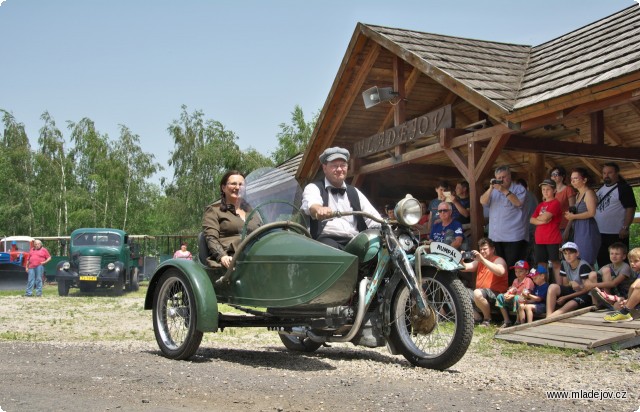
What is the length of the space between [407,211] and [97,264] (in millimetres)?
17520

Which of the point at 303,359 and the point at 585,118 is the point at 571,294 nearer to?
the point at 303,359

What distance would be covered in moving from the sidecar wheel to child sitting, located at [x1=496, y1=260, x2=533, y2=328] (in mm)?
3027

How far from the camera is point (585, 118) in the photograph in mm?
12422

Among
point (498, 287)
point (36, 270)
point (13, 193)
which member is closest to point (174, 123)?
point (13, 193)

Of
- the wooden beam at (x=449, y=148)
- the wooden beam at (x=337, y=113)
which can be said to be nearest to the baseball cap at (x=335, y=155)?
the wooden beam at (x=449, y=148)

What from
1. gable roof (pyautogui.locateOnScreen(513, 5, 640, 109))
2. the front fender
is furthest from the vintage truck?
the front fender

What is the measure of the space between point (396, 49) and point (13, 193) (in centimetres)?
4242

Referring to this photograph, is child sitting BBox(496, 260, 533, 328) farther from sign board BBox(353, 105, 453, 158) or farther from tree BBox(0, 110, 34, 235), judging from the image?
tree BBox(0, 110, 34, 235)

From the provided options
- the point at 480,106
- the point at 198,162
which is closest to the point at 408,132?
the point at 480,106

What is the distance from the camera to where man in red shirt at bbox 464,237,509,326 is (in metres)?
8.92

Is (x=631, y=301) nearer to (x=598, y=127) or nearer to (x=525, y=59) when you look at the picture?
(x=598, y=127)

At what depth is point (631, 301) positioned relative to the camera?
712 cm

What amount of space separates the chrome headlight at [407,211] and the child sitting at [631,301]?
2.99 meters

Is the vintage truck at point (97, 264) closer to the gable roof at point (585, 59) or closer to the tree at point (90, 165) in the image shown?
the gable roof at point (585, 59)
